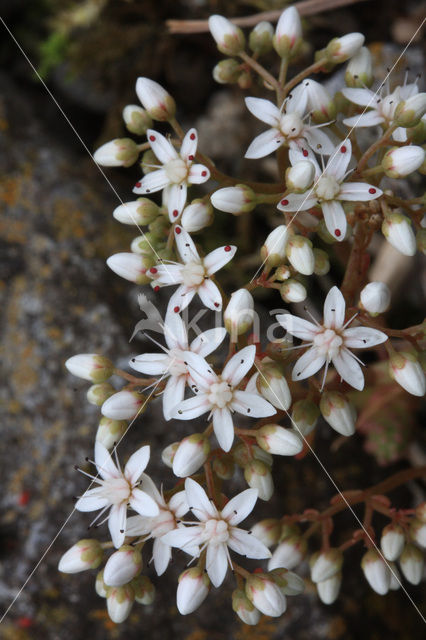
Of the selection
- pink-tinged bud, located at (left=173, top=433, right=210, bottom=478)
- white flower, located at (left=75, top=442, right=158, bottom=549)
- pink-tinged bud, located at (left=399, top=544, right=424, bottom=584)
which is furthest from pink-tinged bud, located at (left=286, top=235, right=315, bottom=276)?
pink-tinged bud, located at (left=399, top=544, right=424, bottom=584)

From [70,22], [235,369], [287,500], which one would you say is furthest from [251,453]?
[70,22]

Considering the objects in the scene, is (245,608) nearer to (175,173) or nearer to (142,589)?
(142,589)

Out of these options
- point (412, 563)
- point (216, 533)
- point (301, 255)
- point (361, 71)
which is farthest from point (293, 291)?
point (412, 563)

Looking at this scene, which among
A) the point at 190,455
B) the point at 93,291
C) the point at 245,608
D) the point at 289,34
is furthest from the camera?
the point at 93,291

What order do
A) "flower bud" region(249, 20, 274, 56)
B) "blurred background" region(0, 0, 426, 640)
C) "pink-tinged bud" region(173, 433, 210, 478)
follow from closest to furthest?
"pink-tinged bud" region(173, 433, 210, 478) → "flower bud" region(249, 20, 274, 56) → "blurred background" region(0, 0, 426, 640)

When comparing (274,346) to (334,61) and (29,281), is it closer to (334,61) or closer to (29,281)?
(334,61)

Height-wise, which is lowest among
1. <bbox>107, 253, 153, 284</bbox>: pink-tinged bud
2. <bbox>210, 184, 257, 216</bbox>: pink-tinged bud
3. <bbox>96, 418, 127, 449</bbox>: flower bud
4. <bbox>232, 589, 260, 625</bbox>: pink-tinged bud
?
<bbox>232, 589, 260, 625</bbox>: pink-tinged bud

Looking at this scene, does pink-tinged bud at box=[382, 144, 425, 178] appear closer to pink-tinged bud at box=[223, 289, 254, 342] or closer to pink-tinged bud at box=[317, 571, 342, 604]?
pink-tinged bud at box=[223, 289, 254, 342]
